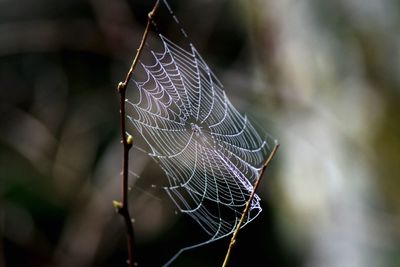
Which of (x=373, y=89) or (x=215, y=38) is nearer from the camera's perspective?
(x=373, y=89)

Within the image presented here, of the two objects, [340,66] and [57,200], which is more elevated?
[340,66]

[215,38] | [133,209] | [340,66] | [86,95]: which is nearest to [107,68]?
[86,95]

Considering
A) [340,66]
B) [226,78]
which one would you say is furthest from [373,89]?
[226,78]

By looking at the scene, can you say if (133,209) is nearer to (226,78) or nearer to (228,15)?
(226,78)

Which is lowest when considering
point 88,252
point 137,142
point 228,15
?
point 88,252

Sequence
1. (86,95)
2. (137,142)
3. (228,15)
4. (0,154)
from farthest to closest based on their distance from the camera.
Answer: (228,15), (86,95), (0,154), (137,142)

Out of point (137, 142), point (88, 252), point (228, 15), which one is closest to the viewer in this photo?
point (137, 142)
